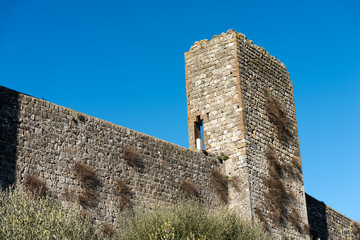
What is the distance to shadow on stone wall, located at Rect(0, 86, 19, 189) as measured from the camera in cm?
1508

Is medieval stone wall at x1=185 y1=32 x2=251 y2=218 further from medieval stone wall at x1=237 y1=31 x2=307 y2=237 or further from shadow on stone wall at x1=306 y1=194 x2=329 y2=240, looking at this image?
shadow on stone wall at x1=306 y1=194 x2=329 y2=240

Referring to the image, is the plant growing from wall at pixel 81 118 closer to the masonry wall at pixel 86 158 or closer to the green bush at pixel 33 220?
the masonry wall at pixel 86 158

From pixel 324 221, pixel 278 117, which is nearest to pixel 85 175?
pixel 278 117

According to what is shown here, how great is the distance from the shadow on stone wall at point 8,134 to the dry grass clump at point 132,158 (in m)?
3.75

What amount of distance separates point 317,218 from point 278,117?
18.5ft

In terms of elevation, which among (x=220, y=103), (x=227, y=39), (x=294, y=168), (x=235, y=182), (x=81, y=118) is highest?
(x=227, y=39)

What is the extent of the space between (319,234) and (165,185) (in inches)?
393

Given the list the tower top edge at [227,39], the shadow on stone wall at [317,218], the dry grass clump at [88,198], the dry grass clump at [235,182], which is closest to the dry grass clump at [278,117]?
the tower top edge at [227,39]

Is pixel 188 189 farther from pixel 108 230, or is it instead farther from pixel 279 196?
pixel 279 196

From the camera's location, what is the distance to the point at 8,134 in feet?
50.7

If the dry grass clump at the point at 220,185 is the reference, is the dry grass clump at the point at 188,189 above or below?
below

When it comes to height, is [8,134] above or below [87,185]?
above

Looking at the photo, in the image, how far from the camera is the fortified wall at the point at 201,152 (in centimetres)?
1606

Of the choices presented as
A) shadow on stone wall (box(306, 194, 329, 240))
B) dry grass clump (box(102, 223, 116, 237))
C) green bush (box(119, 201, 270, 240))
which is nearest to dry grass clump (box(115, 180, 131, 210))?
green bush (box(119, 201, 270, 240))
